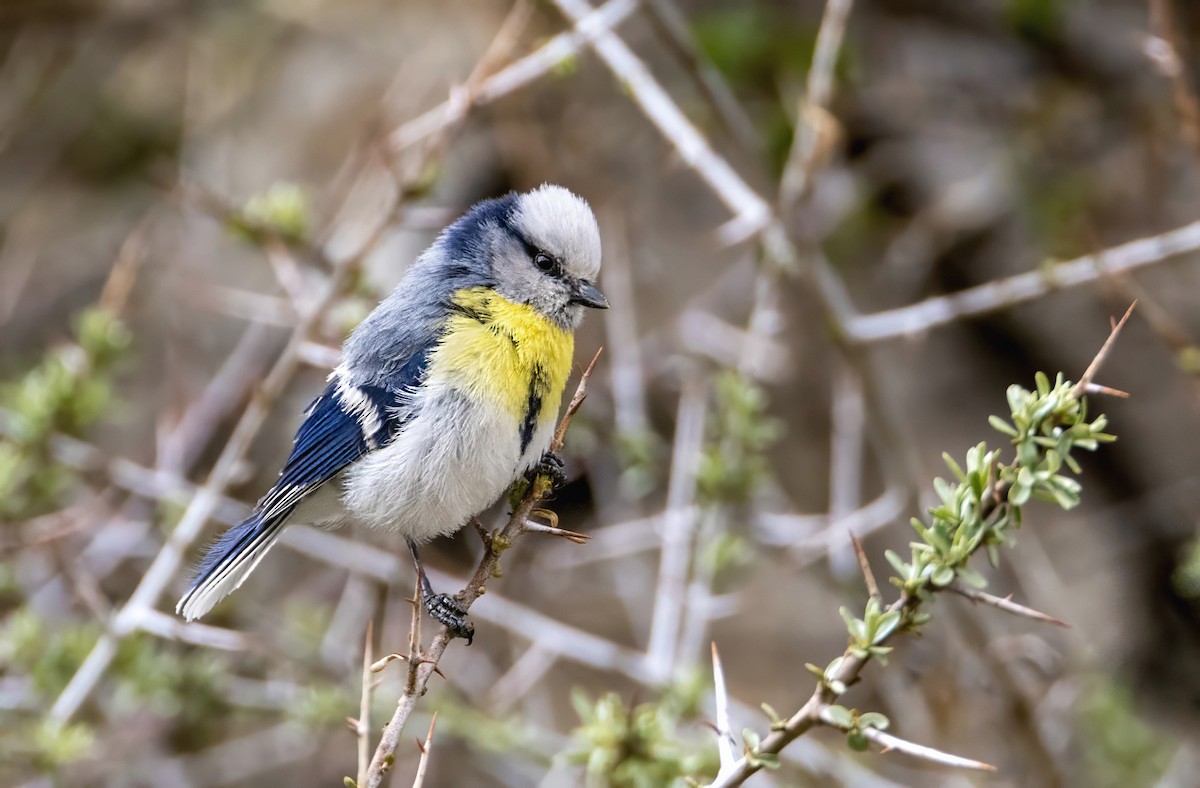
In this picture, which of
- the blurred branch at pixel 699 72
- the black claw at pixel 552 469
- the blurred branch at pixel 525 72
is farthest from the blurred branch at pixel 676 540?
the blurred branch at pixel 525 72

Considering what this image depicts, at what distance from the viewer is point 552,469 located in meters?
2.27

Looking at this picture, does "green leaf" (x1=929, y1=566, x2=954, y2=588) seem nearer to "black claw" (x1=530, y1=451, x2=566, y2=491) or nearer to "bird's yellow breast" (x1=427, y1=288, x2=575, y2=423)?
"black claw" (x1=530, y1=451, x2=566, y2=491)

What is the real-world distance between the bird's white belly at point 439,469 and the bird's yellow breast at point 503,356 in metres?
0.04

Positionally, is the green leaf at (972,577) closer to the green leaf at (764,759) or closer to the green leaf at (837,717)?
the green leaf at (837,717)

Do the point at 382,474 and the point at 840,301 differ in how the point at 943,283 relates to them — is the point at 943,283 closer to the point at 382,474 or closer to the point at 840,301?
the point at 840,301

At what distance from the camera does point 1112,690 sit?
3.50 metres

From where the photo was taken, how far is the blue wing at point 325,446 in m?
2.44

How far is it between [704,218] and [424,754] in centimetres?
426

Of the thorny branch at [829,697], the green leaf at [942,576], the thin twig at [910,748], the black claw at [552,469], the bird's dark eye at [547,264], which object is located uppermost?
the bird's dark eye at [547,264]

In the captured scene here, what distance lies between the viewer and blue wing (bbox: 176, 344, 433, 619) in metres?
2.44

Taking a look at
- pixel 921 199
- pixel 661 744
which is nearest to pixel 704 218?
pixel 921 199

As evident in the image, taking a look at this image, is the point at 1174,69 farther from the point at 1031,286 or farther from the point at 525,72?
the point at 525,72

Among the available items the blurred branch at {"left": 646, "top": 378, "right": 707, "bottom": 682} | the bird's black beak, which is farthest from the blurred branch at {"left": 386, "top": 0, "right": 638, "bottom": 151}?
the blurred branch at {"left": 646, "top": 378, "right": 707, "bottom": 682}

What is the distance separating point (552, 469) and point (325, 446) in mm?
607
